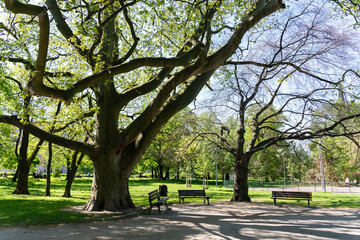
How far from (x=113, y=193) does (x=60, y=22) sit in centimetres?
693

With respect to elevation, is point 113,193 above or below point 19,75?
below

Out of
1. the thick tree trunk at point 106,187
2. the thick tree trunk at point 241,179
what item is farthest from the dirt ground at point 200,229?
the thick tree trunk at point 241,179

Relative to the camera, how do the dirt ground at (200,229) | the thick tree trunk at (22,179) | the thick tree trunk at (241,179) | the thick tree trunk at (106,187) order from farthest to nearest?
the thick tree trunk at (22,179)
the thick tree trunk at (241,179)
the thick tree trunk at (106,187)
the dirt ground at (200,229)

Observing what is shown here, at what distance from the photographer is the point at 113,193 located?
11.3 metres

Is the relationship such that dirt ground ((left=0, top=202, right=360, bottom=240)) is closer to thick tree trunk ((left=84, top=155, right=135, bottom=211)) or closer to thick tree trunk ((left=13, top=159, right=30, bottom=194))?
thick tree trunk ((left=84, top=155, right=135, bottom=211))

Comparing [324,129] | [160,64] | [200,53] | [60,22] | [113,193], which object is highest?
[60,22]

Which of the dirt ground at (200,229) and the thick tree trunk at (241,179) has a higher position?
the thick tree trunk at (241,179)

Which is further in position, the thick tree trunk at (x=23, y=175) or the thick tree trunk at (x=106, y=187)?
the thick tree trunk at (x=23, y=175)

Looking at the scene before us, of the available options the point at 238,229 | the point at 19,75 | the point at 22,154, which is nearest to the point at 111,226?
the point at 238,229

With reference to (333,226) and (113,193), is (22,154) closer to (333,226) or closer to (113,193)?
(113,193)

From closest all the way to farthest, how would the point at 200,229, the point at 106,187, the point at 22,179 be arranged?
the point at 200,229
the point at 106,187
the point at 22,179

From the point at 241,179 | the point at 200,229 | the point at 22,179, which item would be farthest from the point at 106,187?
the point at 22,179

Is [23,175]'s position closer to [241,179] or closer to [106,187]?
[106,187]

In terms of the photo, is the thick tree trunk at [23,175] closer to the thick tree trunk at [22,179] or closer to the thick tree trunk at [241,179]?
the thick tree trunk at [22,179]
